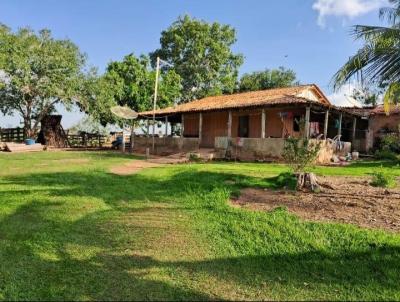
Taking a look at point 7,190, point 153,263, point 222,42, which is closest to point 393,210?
point 153,263

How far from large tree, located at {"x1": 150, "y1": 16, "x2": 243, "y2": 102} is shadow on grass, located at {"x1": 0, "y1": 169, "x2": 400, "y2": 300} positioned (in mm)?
36161

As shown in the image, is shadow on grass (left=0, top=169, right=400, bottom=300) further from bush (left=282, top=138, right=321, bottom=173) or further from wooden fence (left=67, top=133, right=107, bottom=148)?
wooden fence (left=67, top=133, right=107, bottom=148)

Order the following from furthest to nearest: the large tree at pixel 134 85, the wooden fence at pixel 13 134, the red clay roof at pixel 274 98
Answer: the large tree at pixel 134 85
the wooden fence at pixel 13 134
the red clay roof at pixel 274 98

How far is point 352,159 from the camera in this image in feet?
62.6

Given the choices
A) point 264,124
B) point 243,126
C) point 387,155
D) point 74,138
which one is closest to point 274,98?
point 264,124

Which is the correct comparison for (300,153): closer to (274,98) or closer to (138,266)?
(138,266)

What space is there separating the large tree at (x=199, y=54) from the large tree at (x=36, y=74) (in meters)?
13.7

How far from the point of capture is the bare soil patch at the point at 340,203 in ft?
20.2

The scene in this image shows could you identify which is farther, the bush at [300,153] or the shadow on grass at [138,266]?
the bush at [300,153]

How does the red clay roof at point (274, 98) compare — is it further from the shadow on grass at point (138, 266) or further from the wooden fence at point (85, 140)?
the shadow on grass at point (138, 266)

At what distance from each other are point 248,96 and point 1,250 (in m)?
20.3

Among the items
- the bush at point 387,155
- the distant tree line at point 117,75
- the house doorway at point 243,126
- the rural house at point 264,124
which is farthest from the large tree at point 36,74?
the bush at point 387,155

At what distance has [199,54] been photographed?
40.9 m

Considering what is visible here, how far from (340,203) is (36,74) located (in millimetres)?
25859
